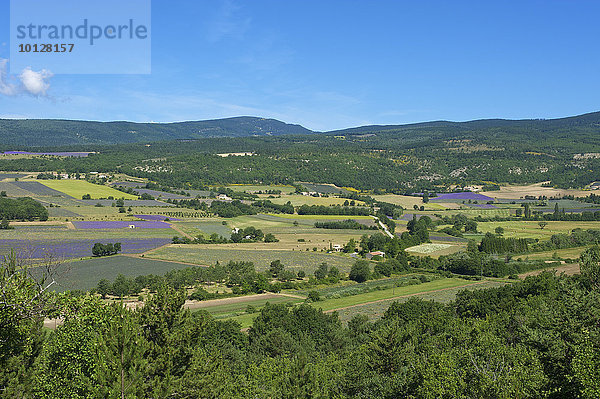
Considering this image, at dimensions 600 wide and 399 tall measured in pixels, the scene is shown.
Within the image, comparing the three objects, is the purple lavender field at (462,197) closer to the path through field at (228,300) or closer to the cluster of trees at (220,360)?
the path through field at (228,300)

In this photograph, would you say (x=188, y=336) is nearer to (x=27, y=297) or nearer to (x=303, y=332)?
(x=27, y=297)

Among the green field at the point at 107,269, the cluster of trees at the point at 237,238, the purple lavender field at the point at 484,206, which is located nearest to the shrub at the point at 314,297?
the green field at the point at 107,269

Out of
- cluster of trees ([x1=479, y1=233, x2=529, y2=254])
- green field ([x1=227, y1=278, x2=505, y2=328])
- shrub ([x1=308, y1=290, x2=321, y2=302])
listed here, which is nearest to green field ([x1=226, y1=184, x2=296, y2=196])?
cluster of trees ([x1=479, y1=233, x2=529, y2=254])

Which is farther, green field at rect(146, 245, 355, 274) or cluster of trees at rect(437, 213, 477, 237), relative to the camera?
cluster of trees at rect(437, 213, 477, 237)

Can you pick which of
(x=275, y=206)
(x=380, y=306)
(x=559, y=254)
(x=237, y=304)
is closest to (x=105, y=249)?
(x=237, y=304)

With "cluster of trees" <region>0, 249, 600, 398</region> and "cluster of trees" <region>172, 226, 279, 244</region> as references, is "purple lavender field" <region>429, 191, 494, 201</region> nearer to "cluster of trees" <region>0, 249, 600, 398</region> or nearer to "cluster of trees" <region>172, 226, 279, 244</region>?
"cluster of trees" <region>172, 226, 279, 244</region>

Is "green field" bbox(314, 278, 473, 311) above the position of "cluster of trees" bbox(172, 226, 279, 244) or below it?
below
